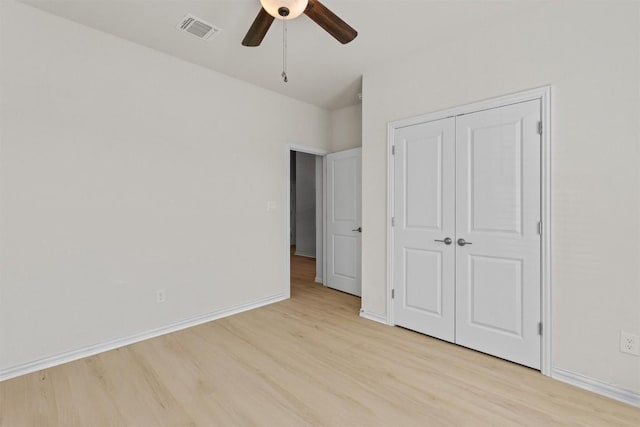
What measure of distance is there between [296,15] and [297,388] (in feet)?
7.84

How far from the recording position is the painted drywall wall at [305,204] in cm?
751

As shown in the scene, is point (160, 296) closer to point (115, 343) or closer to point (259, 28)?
point (115, 343)

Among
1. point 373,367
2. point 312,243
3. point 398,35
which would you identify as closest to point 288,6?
point 398,35

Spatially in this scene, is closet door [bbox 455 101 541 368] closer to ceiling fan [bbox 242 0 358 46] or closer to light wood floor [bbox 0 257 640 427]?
light wood floor [bbox 0 257 640 427]

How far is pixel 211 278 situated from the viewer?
10.5ft

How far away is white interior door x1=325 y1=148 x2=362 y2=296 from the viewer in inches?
158

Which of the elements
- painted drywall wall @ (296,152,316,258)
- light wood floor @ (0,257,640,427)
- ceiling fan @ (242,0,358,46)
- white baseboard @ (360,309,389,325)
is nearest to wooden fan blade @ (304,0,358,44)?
ceiling fan @ (242,0,358,46)

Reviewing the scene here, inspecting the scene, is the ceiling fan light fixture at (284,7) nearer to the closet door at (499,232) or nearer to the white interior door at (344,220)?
the closet door at (499,232)

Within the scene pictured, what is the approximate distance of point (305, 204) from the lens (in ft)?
25.5

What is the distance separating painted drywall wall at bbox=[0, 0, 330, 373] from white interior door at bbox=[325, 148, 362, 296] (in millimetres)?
1085

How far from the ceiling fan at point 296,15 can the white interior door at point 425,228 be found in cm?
122

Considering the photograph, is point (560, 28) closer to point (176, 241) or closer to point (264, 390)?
point (264, 390)

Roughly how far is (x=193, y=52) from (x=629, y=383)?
13.6ft

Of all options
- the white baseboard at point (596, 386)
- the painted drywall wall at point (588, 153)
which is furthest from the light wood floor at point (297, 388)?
the painted drywall wall at point (588, 153)
